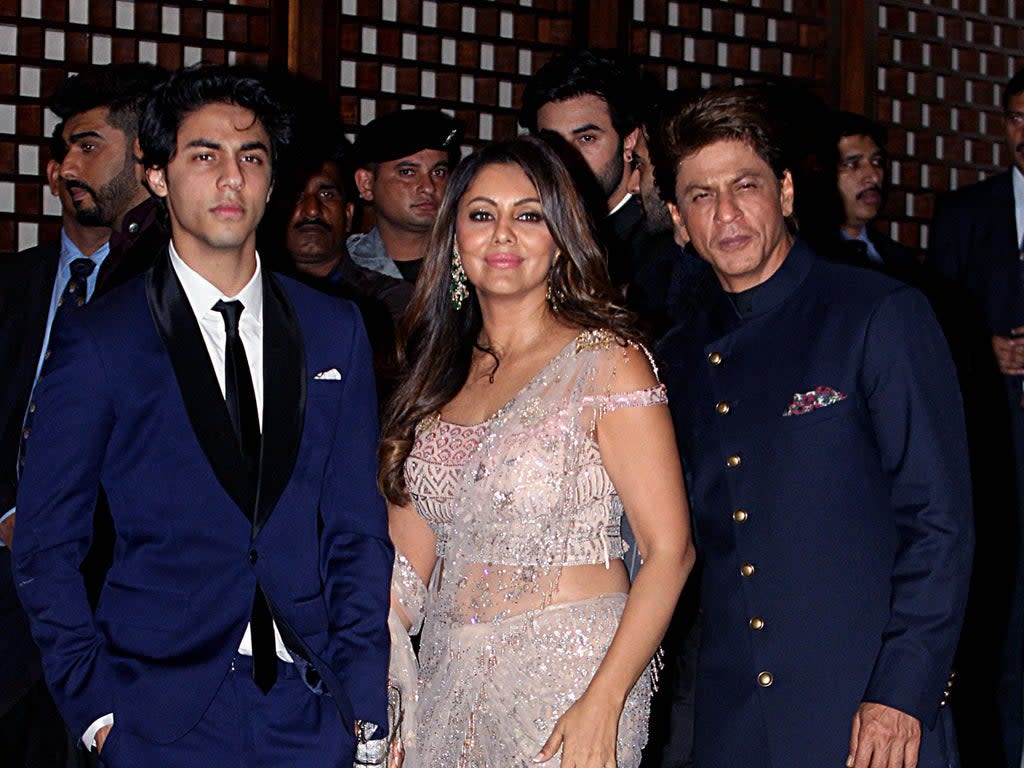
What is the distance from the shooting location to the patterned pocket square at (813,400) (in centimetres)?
257

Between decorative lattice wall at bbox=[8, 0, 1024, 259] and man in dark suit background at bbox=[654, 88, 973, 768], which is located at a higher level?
decorative lattice wall at bbox=[8, 0, 1024, 259]

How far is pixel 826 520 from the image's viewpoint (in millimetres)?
2568

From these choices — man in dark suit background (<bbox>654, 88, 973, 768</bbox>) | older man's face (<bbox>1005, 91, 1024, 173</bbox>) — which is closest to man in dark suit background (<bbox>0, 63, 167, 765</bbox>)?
man in dark suit background (<bbox>654, 88, 973, 768</bbox>)

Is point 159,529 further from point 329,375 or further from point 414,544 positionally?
point 414,544

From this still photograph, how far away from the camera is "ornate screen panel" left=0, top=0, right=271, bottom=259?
16.8 ft

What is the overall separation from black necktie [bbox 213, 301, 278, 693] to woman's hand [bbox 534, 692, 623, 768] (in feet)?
1.66

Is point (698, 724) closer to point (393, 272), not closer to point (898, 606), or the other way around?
point (898, 606)

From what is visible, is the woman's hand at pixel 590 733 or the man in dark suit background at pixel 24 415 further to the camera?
the man in dark suit background at pixel 24 415

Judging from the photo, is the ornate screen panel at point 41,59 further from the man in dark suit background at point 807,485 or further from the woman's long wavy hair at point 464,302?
the man in dark suit background at point 807,485

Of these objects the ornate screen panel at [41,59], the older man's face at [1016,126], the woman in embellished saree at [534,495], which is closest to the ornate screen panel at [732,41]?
the older man's face at [1016,126]

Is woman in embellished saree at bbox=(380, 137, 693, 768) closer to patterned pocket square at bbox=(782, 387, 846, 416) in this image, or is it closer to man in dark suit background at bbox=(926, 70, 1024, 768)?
patterned pocket square at bbox=(782, 387, 846, 416)

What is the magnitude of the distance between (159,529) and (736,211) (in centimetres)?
114

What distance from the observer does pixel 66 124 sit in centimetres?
441

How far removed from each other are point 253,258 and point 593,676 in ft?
3.11
